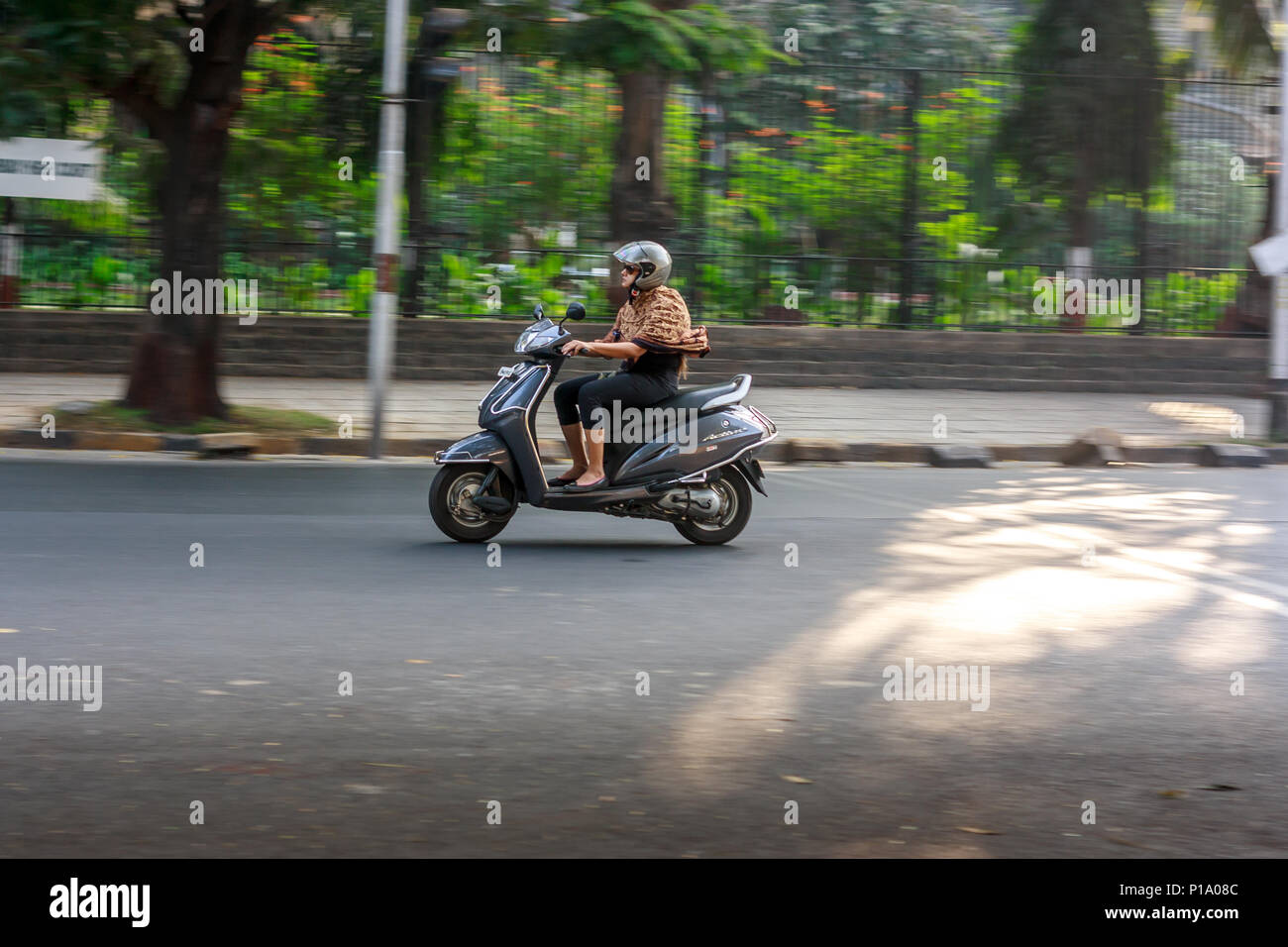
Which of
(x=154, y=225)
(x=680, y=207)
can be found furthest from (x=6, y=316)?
(x=680, y=207)

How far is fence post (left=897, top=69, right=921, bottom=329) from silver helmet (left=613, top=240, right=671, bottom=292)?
12.1 m

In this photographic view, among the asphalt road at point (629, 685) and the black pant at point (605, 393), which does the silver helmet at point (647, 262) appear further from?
the asphalt road at point (629, 685)

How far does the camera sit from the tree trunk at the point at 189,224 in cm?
1419

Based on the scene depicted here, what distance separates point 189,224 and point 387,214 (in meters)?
1.93

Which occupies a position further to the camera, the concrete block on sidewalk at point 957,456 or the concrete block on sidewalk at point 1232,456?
the concrete block on sidewalk at point 1232,456

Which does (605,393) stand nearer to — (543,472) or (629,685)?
Answer: (543,472)

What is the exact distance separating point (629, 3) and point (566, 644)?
8.77 metres

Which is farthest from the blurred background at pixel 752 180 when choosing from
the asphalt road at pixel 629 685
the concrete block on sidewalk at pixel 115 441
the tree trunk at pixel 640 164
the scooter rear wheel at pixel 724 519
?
the asphalt road at pixel 629 685

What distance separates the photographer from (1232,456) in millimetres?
15164

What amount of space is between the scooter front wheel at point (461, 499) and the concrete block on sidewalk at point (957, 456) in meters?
6.59

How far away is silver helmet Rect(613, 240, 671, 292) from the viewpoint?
29.8ft

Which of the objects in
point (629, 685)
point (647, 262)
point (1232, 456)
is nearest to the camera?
point (629, 685)

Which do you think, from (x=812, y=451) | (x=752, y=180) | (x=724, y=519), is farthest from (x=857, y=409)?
(x=724, y=519)

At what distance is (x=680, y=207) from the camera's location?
20172 mm
